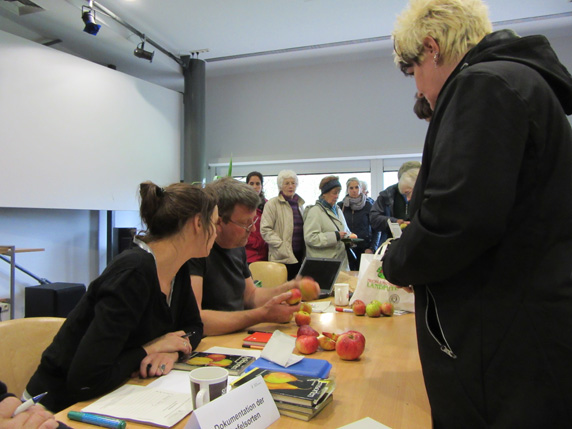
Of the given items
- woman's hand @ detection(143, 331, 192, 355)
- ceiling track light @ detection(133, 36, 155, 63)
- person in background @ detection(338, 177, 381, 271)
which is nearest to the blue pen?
woman's hand @ detection(143, 331, 192, 355)

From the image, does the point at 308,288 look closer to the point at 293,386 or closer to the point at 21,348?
the point at 293,386

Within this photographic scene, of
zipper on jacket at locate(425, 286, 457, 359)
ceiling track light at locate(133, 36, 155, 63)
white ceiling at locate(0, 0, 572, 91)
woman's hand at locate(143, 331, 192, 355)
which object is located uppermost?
white ceiling at locate(0, 0, 572, 91)

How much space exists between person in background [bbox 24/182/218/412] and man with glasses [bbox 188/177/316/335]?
0.18 meters

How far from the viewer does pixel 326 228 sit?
141 inches

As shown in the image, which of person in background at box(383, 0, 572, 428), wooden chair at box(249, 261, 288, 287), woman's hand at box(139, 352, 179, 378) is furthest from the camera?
wooden chair at box(249, 261, 288, 287)

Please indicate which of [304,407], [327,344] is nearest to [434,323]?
[304,407]

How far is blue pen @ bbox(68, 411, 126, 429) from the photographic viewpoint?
0.79 m

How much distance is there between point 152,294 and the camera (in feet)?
3.77

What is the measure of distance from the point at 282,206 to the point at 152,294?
2.68 meters

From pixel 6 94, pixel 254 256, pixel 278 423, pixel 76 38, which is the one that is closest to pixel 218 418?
pixel 278 423

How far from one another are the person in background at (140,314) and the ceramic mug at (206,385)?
295mm

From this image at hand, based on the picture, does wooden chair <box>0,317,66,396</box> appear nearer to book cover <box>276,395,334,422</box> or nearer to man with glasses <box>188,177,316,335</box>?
man with glasses <box>188,177,316,335</box>

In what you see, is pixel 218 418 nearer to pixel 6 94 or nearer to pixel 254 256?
pixel 254 256

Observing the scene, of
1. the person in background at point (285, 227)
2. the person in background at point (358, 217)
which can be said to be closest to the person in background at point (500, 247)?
the person in background at point (285, 227)
